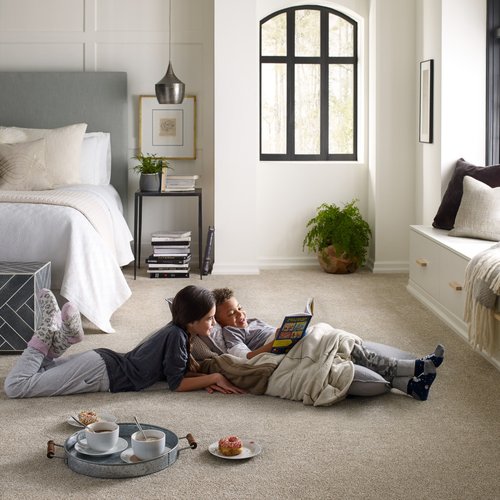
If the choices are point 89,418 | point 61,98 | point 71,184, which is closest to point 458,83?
point 71,184

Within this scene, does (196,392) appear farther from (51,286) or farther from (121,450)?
(51,286)

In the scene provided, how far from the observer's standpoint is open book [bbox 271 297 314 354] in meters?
3.55

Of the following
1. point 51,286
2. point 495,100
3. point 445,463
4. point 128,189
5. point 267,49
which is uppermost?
point 267,49

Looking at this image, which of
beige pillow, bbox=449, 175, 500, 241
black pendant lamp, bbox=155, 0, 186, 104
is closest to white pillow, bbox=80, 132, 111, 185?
black pendant lamp, bbox=155, 0, 186, 104

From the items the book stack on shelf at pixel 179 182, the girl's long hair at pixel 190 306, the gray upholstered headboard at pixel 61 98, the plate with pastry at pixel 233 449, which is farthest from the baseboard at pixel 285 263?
the plate with pastry at pixel 233 449

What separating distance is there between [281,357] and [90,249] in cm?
147

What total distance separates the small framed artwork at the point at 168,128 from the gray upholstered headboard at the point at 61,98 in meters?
0.21

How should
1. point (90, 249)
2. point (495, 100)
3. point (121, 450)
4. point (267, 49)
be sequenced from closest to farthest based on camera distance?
point (121, 450)
point (90, 249)
point (495, 100)
point (267, 49)

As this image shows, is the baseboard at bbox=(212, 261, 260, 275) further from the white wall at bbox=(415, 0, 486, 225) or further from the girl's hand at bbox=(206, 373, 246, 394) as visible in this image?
the girl's hand at bbox=(206, 373, 246, 394)

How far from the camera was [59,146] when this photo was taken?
→ 623 centimetres

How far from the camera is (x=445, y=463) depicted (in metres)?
2.90

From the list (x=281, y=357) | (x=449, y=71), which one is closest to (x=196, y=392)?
(x=281, y=357)

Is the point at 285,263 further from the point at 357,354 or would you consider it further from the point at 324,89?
the point at 357,354

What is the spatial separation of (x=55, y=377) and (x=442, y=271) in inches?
95.0
